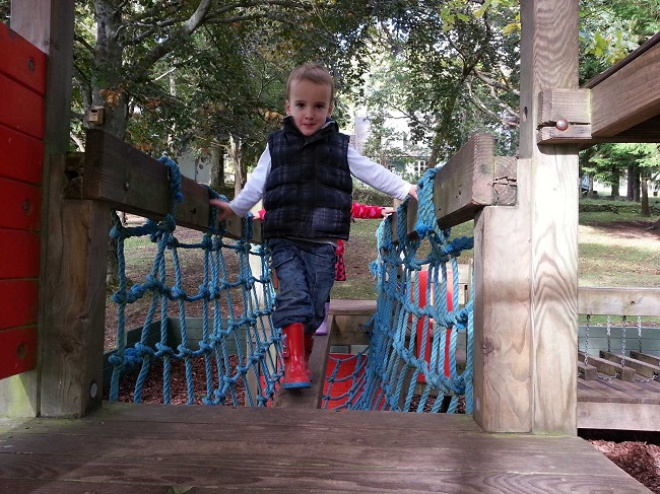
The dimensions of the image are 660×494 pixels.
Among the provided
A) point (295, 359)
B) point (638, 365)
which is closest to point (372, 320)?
point (295, 359)

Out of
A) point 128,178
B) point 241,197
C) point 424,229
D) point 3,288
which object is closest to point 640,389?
point 424,229

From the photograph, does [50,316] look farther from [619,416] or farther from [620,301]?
[620,301]

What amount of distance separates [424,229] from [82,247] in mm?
947

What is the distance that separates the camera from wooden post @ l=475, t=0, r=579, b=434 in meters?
1.28

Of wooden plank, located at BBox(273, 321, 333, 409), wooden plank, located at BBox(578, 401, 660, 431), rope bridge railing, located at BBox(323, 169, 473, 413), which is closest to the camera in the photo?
rope bridge railing, located at BBox(323, 169, 473, 413)

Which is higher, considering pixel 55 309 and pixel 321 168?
pixel 321 168

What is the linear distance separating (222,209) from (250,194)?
0.14m

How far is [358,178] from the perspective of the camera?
2.26 metres

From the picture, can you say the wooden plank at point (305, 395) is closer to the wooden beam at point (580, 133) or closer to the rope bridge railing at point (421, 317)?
the rope bridge railing at point (421, 317)

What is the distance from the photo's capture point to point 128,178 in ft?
4.86

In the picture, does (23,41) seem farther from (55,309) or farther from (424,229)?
(424,229)

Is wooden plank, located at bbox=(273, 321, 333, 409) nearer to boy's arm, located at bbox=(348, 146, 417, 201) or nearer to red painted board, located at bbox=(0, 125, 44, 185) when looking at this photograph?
boy's arm, located at bbox=(348, 146, 417, 201)

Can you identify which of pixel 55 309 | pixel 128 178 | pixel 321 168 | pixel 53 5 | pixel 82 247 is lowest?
pixel 55 309

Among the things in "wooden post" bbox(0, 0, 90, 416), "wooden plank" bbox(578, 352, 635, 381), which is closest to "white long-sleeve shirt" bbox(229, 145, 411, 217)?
"wooden post" bbox(0, 0, 90, 416)
